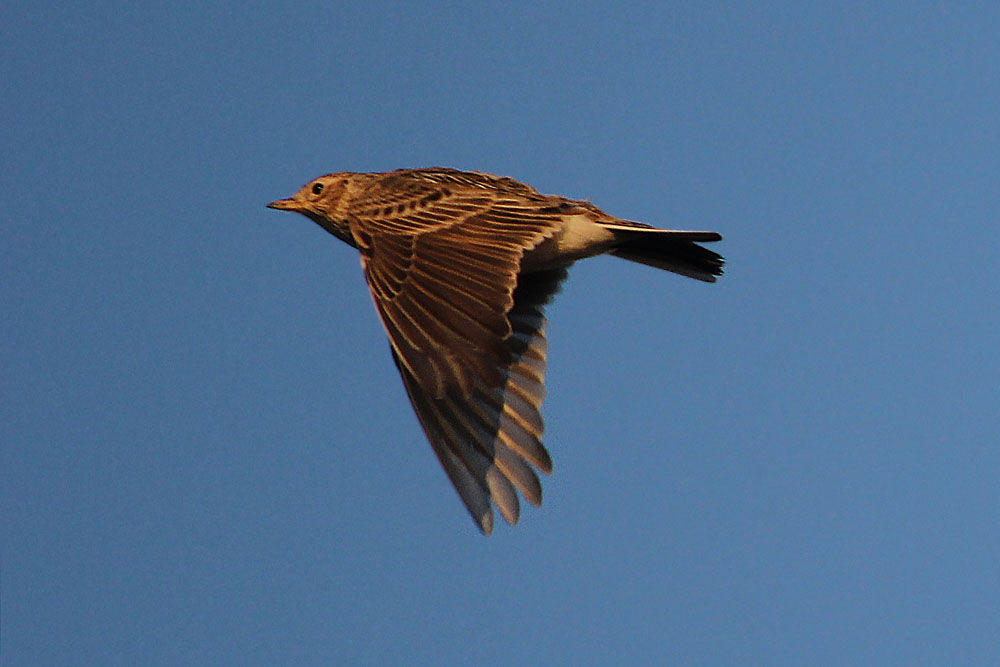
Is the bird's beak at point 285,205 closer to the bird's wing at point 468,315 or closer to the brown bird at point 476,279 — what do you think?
the brown bird at point 476,279

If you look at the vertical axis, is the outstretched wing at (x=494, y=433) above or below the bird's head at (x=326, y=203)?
below

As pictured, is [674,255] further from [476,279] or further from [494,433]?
[476,279]

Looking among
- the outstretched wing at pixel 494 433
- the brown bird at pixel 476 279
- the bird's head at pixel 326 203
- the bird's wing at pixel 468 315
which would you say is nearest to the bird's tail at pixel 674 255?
the brown bird at pixel 476 279

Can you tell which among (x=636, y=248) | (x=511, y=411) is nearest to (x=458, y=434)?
(x=511, y=411)

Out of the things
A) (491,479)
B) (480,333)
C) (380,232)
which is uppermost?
(380,232)

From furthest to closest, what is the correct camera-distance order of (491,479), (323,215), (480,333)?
(323,215) < (491,479) < (480,333)

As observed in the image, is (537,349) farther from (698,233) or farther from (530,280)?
(698,233)
